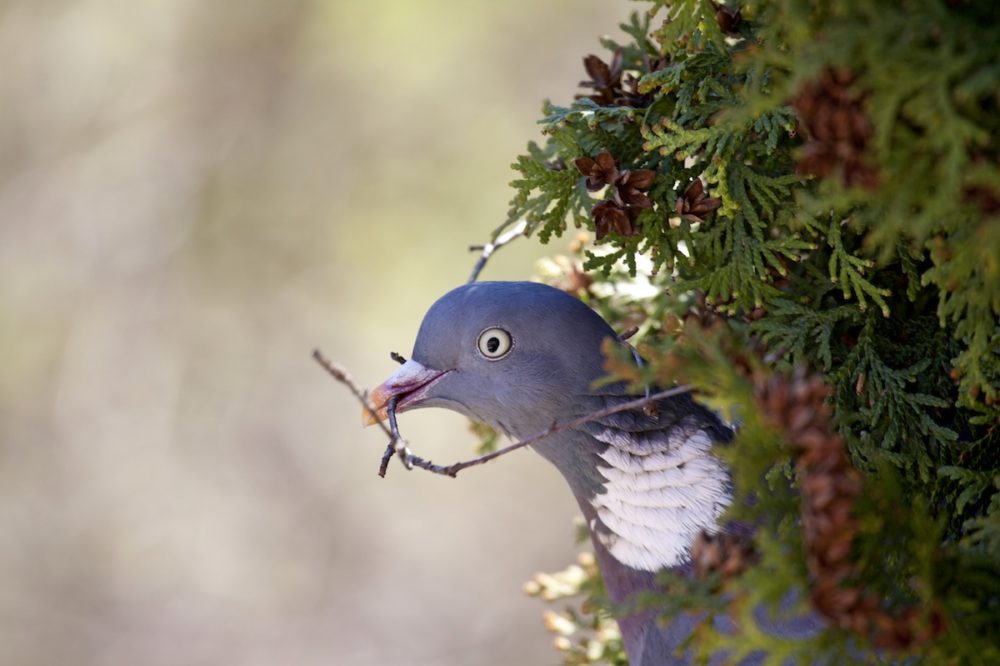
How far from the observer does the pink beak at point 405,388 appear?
5.63ft

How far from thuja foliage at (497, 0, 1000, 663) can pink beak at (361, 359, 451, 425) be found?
300 millimetres

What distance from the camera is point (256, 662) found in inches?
228

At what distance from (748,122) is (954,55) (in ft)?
1.82

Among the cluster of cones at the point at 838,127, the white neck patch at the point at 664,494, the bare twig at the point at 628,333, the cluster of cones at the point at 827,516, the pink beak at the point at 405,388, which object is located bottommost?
the cluster of cones at the point at 827,516

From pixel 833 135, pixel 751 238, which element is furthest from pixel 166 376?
pixel 833 135

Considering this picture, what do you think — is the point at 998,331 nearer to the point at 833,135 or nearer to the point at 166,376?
the point at 833,135

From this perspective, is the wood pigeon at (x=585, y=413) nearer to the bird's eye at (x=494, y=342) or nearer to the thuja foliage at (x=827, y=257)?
the bird's eye at (x=494, y=342)

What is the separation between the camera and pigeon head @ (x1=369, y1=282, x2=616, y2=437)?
66.7 inches

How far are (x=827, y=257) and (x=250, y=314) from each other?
16.1ft

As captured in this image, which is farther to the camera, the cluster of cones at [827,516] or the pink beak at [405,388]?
the pink beak at [405,388]

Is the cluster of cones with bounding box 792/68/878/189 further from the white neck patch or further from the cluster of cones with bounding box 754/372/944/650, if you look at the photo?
the white neck patch

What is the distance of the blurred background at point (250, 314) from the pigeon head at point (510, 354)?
4.01 metres

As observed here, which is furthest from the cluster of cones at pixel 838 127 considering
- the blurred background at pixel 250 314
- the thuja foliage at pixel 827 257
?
the blurred background at pixel 250 314

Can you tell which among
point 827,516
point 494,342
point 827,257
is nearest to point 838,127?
point 827,516
